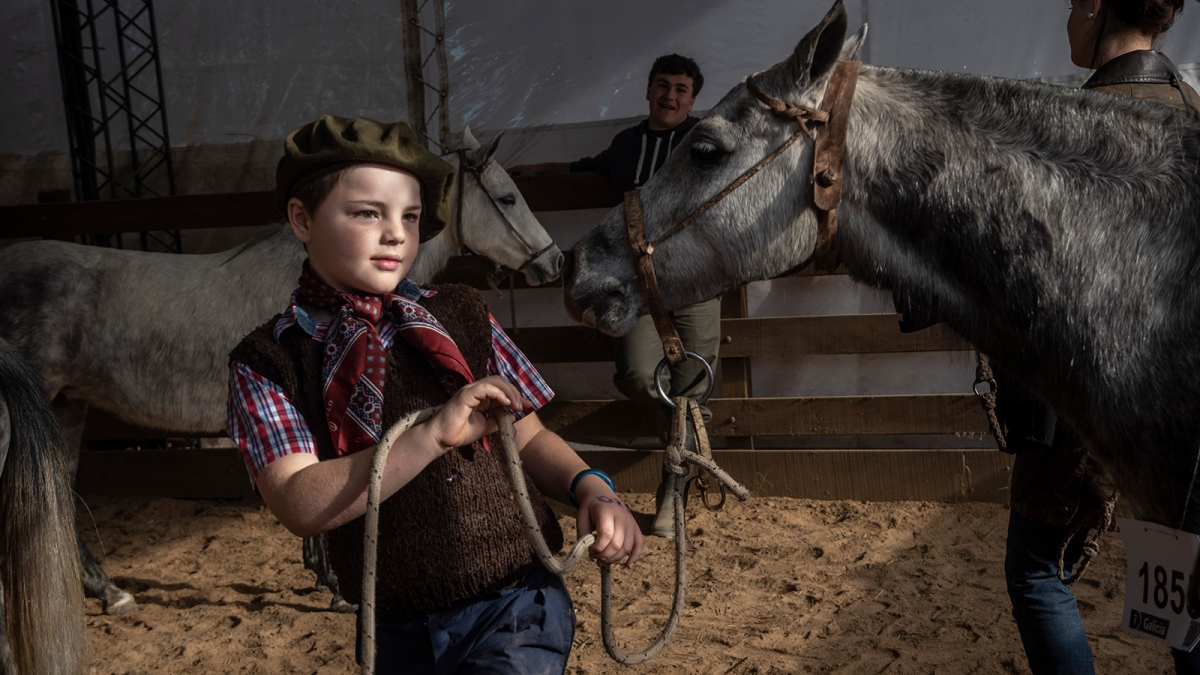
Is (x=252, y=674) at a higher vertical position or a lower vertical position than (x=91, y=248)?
lower

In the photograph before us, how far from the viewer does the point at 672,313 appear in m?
Answer: 4.49

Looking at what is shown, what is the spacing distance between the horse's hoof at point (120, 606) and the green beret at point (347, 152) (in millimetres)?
3107

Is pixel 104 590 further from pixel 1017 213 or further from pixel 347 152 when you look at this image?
pixel 1017 213

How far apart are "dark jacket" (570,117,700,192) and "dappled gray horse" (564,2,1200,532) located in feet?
8.90

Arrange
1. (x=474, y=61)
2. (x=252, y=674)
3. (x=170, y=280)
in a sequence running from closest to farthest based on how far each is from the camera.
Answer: (x=252, y=674), (x=170, y=280), (x=474, y=61)

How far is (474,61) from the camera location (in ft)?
18.1

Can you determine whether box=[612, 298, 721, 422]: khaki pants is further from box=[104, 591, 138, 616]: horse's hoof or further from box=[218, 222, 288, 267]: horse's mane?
box=[104, 591, 138, 616]: horse's hoof

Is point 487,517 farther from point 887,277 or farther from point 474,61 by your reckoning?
point 474,61

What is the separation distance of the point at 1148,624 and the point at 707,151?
1.10m

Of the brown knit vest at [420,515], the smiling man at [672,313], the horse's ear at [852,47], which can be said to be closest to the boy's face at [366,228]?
the brown knit vest at [420,515]

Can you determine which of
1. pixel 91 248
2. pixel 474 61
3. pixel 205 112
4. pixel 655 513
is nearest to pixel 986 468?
pixel 655 513

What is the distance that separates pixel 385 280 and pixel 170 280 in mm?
3239

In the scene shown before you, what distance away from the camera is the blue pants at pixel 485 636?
139 centimetres

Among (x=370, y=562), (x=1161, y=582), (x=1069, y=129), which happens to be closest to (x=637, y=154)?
(x=1069, y=129)
